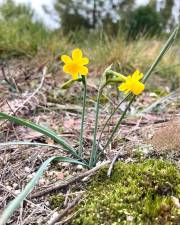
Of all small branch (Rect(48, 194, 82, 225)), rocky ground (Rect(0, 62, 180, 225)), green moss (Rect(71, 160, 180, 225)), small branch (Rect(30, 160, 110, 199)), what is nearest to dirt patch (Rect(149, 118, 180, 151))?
rocky ground (Rect(0, 62, 180, 225))

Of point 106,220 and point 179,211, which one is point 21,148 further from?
point 179,211

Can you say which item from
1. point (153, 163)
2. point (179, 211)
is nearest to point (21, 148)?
point (153, 163)

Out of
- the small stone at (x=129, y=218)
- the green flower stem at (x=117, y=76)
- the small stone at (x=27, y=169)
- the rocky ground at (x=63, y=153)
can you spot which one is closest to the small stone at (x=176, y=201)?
the rocky ground at (x=63, y=153)

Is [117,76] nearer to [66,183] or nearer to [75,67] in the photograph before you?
[75,67]

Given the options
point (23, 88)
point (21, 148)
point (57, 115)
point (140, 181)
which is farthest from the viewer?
point (23, 88)

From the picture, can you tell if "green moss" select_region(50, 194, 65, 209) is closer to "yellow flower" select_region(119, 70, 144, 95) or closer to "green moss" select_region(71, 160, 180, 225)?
"green moss" select_region(71, 160, 180, 225)

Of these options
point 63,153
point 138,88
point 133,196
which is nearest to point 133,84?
point 138,88
